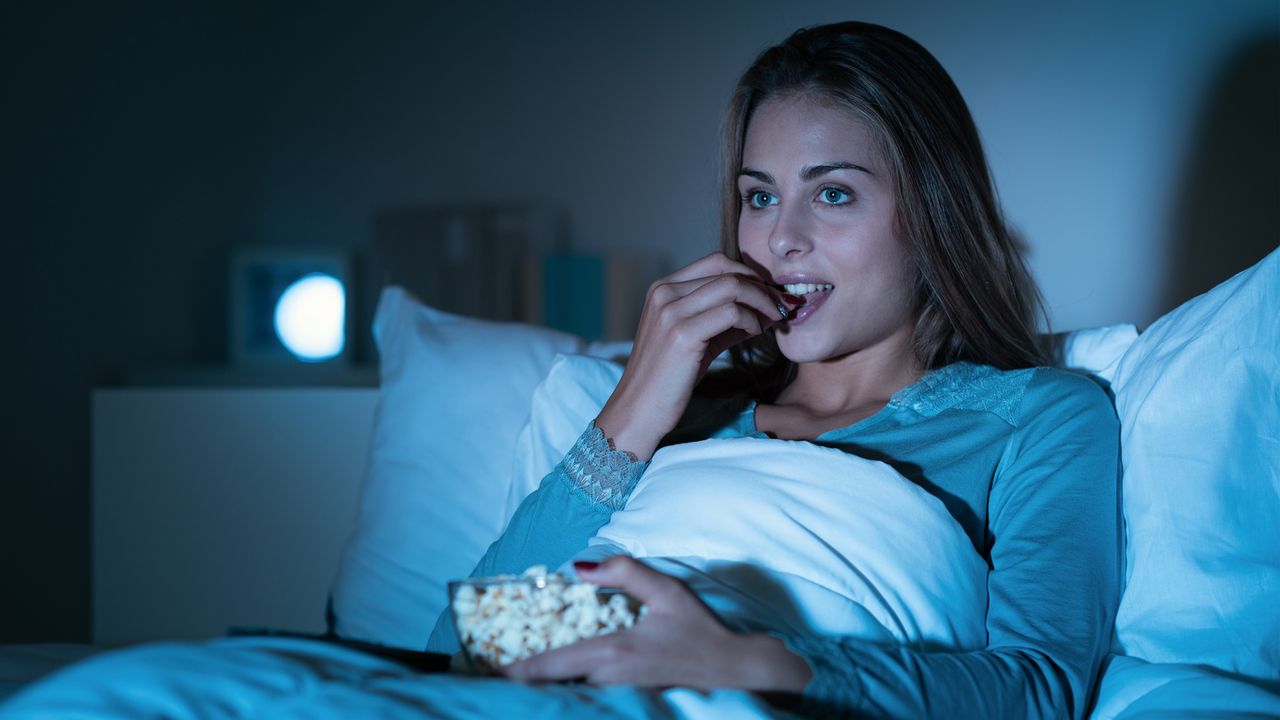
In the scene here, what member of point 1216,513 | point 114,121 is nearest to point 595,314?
point 114,121

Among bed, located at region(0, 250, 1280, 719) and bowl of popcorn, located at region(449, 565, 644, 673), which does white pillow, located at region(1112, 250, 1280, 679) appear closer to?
bed, located at region(0, 250, 1280, 719)

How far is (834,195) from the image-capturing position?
130cm

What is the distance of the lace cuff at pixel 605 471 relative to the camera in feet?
4.14

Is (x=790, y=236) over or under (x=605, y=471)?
over

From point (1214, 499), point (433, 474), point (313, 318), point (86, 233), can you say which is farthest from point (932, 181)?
point (86, 233)

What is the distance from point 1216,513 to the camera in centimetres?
108

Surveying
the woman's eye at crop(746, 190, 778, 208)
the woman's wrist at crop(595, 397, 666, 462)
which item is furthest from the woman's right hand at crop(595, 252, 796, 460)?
the woman's eye at crop(746, 190, 778, 208)

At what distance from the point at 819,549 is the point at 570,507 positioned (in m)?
0.36

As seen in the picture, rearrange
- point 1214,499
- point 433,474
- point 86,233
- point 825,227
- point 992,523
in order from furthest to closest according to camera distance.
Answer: point 86,233 < point 433,474 < point 825,227 < point 992,523 < point 1214,499

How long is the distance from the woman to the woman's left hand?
0.35 metres

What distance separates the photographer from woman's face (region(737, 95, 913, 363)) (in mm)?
1291

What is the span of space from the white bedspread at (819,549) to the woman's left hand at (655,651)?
0.10 m

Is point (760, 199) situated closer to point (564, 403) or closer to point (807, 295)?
point (807, 295)


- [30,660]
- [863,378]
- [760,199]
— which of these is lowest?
[30,660]
